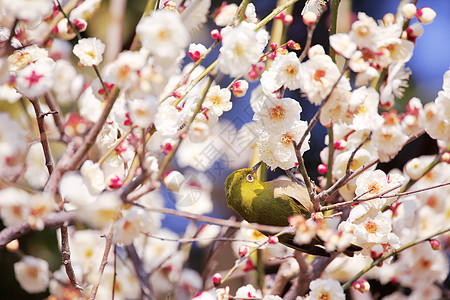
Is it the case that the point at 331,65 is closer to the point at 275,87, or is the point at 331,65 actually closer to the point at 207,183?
the point at 275,87

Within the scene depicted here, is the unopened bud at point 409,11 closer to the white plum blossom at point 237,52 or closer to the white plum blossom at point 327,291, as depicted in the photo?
the white plum blossom at point 237,52

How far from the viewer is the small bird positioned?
2.07 ft

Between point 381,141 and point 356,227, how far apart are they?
165mm

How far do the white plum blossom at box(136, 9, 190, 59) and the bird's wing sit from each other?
0.31m

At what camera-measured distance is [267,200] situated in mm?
Result: 636

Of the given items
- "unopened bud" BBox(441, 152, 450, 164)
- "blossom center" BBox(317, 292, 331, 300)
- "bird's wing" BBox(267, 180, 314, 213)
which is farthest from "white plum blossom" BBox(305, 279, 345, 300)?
"unopened bud" BBox(441, 152, 450, 164)

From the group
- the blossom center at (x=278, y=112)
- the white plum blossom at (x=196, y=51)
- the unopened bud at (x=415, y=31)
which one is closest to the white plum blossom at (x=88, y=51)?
the white plum blossom at (x=196, y=51)

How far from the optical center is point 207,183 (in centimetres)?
79

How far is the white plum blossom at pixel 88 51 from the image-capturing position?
0.52m

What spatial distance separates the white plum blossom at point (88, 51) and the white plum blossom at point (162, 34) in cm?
15

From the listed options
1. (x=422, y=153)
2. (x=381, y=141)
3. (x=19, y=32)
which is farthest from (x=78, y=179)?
(x=422, y=153)

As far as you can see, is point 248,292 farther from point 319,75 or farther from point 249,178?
point 319,75

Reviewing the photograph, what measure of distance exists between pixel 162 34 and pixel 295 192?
0.34 m

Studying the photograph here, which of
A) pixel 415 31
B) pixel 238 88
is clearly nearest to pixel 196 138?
pixel 238 88
